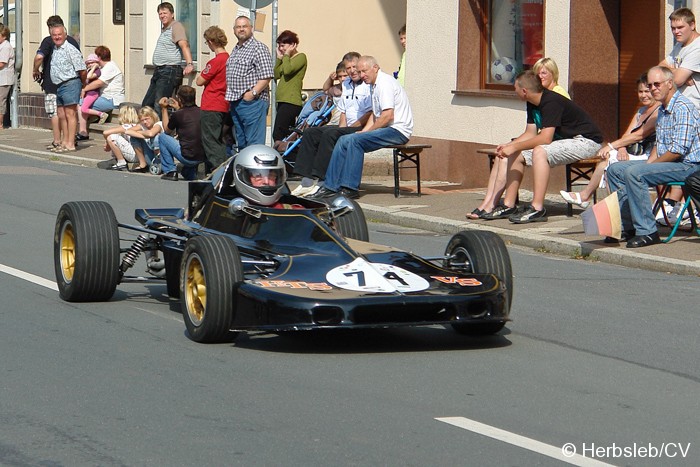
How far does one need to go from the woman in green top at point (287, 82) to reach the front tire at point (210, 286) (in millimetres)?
11985

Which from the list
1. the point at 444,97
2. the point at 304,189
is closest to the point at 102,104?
the point at 444,97

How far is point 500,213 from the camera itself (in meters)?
15.2

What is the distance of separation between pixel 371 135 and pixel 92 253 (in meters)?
7.80

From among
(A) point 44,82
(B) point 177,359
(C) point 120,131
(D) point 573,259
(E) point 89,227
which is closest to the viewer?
(B) point 177,359

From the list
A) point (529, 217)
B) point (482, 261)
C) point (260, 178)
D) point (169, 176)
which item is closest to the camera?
point (482, 261)

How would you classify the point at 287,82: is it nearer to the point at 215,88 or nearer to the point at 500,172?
the point at 215,88

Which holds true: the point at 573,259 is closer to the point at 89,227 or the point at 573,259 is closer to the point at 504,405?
the point at 89,227

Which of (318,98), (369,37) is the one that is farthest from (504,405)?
(369,37)

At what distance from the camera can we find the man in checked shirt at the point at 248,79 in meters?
19.0

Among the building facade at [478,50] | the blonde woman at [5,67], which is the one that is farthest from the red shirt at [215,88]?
the blonde woman at [5,67]

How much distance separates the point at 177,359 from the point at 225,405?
1.21 metres

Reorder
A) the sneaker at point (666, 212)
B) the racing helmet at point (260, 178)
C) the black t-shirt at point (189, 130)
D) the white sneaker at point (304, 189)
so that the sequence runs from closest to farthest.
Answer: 1. the racing helmet at point (260, 178)
2. the sneaker at point (666, 212)
3. the white sneaker at point (304, 189)
4. the black t-shirt at point (189, 130)

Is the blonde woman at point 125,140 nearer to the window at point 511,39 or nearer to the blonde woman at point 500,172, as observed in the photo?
the window at point 511,39

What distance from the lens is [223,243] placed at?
27.8ft
